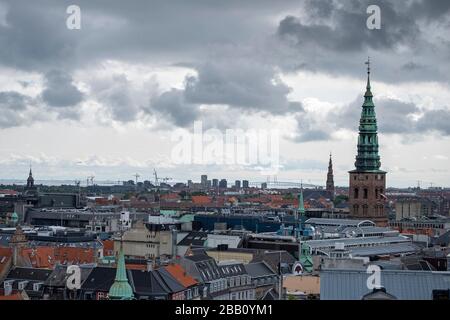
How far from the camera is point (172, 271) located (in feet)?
137

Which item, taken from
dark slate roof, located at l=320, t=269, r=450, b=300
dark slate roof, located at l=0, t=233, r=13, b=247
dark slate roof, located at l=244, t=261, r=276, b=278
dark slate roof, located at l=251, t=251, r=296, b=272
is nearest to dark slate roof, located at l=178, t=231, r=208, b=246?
dark slate roof, located at l=251, t=251, r=296, b=272

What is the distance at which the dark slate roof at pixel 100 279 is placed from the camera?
38.0m

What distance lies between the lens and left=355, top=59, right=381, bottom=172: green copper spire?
7719 centimetres

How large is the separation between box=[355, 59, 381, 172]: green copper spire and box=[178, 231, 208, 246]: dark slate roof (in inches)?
731

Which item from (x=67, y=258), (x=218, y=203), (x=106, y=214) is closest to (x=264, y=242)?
(x=67, y=258)

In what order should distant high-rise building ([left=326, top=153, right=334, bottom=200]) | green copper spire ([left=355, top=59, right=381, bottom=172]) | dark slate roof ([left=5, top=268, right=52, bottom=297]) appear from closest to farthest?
dark slate roof ([left=5, top=268, right=52, bottom=297])
green copper spire ([left=355, top=59, right=381, bottom=172])
distant high-rise building ([left=326, top=153, right=334, bottom=200])

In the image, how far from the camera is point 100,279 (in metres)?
38.9

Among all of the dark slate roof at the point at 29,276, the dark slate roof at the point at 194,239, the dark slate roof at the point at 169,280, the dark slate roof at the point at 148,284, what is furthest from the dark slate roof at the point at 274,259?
the dark slate roof at the point at 29,276

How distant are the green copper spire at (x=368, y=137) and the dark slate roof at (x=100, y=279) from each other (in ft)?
136

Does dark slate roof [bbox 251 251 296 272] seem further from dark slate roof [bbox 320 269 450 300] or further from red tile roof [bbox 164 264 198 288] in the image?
dark slate roof [bbox 320 269 450 300]

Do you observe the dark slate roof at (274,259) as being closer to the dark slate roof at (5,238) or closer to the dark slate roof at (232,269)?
the dark slate roof at (232,269)

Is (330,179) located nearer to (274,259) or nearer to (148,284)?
(274,259)

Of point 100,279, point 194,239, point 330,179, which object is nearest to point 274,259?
Answer: point 194,239

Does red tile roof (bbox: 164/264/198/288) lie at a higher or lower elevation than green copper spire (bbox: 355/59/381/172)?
lower
